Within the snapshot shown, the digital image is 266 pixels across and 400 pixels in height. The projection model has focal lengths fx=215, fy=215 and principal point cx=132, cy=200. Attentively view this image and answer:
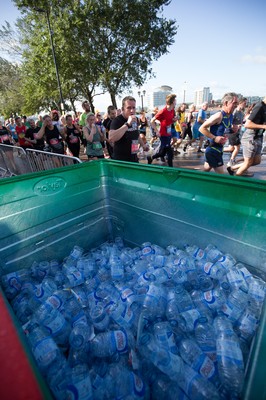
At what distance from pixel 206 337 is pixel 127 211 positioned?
4.92ft

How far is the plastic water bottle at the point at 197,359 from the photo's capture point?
135 centimetres

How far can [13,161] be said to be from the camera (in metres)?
6.17

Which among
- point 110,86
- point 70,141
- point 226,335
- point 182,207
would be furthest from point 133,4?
point 226,335

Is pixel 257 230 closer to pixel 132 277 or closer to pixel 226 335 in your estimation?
pixel 226 335

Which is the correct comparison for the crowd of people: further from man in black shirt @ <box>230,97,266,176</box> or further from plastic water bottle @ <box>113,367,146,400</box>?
plastic water bottle @ <box>113,367,146,400</box>

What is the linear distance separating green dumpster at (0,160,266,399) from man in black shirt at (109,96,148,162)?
903mm

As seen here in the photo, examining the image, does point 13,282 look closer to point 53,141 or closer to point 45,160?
point 45,160

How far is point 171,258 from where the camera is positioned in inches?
88.2

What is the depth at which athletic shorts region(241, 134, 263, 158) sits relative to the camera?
4.55 metres

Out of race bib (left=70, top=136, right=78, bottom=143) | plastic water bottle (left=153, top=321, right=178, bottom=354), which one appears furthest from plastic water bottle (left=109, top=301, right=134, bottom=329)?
race bib (left=70, top=136, right=78, bottom=143)

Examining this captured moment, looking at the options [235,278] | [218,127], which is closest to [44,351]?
[235,278]

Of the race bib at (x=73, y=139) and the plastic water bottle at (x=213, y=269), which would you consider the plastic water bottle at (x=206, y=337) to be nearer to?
the plastic water bottle at (x=213, y=269)

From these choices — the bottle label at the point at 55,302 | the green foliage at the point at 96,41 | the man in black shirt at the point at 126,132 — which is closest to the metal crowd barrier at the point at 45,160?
the man in black shirt at the point at 126,132

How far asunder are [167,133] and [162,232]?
379cm
